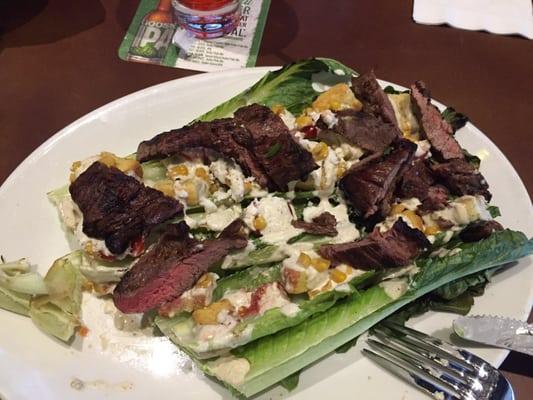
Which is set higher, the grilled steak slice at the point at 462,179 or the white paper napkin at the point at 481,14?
the white paper napkin at the point at 481,14

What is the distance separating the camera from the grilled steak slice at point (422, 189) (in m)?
2.19

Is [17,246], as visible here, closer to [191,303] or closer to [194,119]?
[191,303]

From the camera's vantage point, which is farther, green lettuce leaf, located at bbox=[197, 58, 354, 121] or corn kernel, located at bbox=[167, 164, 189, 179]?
green lettuce leaf, located at bbox=[197, 58, 354, 121]

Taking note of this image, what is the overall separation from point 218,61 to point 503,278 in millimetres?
1930

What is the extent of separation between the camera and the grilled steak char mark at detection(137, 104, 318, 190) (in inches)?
85.2

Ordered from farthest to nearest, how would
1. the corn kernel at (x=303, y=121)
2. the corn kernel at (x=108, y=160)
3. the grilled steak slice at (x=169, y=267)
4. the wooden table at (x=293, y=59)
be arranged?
the wooden table at (x=293, y=59) → the corn kernel at (x=303, y=121) → the corn kernel at (x=108, y=160) → the grilled steak slice at (x=169, y=267)

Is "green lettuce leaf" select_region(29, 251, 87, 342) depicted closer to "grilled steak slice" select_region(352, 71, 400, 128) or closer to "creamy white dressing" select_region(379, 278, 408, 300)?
"creamy white dressing" select_region(379, 278, 408, 300)

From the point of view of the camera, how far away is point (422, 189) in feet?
7.34

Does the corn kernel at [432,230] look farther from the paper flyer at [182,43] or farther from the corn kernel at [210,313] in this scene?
the paper flyer at [182,43]

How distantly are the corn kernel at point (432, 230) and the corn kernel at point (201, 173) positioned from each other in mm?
850

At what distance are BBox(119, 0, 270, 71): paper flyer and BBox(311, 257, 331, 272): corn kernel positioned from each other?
158 centimetres

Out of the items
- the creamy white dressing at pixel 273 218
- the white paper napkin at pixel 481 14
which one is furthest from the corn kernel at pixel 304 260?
the white paper napkin at pixel 481 14

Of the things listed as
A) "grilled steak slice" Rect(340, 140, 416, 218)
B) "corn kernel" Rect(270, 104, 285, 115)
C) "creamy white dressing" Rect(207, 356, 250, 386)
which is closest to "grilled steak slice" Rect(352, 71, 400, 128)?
"grilled steak slice" Rect(340, 140, 416, 218)

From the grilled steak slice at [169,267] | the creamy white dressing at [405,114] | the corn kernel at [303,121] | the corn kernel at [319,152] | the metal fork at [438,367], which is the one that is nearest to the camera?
the metal fork at [438,367]
